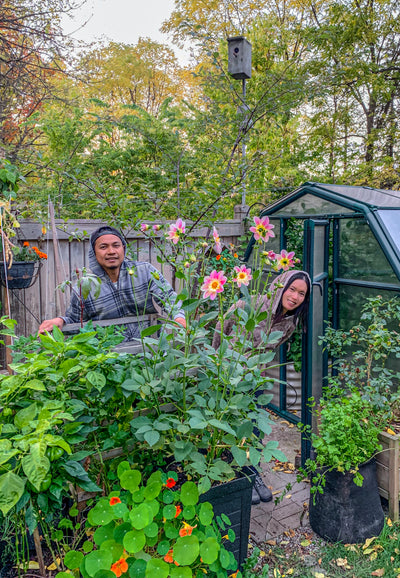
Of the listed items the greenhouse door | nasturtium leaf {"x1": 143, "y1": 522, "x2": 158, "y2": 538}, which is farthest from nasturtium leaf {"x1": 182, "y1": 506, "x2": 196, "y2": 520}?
the greenhouse door

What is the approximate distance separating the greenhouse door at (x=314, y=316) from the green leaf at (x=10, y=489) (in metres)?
1.87

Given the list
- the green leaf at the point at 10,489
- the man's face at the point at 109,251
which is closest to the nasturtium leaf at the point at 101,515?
the green leaf at the point at 10,489

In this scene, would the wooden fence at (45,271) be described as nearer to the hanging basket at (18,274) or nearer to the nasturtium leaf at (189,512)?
the hanging basket at (18,274)

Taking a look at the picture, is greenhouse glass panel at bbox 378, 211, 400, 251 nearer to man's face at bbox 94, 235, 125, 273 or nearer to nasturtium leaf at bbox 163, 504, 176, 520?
man's face at bbox 94, 235, 125, 273

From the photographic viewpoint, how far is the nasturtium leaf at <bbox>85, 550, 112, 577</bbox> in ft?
3.84

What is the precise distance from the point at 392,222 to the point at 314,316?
741 millimetres

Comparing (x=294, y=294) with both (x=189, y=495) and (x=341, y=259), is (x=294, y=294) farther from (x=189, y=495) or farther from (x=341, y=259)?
(x=189, y=495)

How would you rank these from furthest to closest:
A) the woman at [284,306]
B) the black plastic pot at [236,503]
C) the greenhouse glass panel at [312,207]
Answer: the greenhouse glass panel at [312,207] < the woman at [284,306] < the black plastic pot at [236,503]

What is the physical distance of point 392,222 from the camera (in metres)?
2.55

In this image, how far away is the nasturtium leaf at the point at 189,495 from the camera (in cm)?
133

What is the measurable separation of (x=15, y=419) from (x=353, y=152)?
357 inches

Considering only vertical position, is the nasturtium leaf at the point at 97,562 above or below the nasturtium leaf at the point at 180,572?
above

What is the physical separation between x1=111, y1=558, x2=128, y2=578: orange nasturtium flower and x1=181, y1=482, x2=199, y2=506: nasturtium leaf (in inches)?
9.3

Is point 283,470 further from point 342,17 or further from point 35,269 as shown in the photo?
point 342,17
